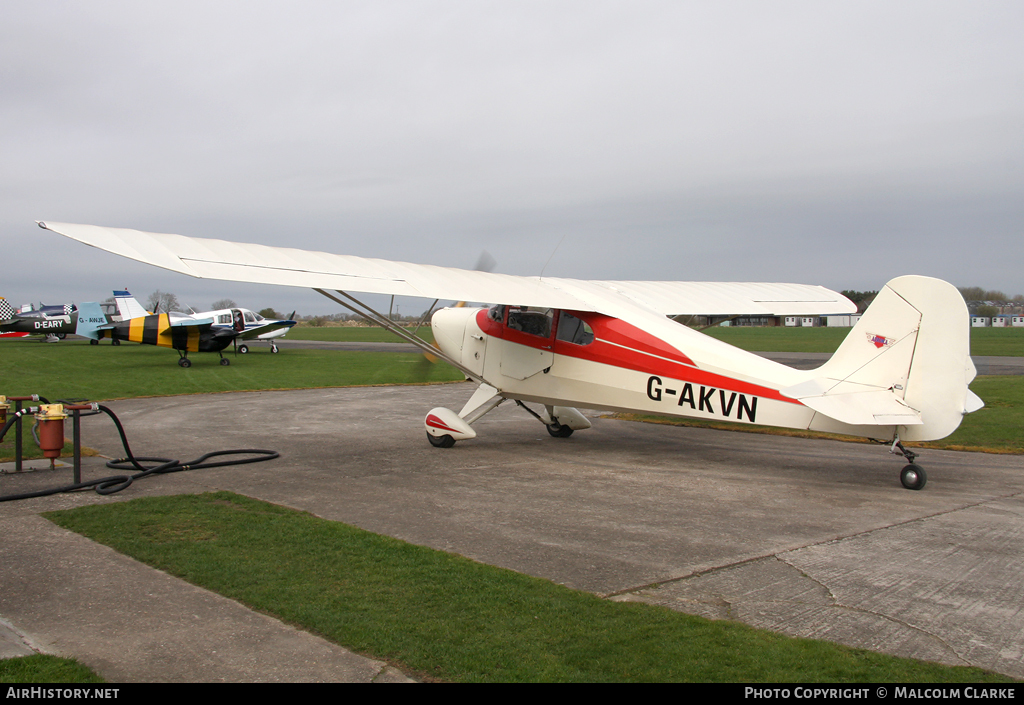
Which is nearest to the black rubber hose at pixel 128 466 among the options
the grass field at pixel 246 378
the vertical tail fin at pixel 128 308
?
the grass field at pixel 246 378

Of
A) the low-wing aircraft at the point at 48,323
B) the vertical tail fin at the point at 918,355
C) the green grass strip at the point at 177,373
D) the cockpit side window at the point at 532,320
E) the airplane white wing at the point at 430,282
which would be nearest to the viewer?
the airplane white wing at the point at 430,282

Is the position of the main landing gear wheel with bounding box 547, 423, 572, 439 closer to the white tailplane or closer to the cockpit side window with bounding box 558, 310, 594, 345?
the cockpit side window with bounding box 558, 310, 594, 345

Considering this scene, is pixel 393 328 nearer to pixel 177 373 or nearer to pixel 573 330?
pixel 573 330

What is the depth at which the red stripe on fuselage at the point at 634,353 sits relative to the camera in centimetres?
857

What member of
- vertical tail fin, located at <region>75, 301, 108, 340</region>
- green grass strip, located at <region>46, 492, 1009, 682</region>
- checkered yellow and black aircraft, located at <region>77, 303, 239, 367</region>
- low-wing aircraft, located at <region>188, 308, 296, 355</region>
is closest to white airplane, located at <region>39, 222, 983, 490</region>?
green grass strip, located at <region>46, 492, 1009, 682</region>

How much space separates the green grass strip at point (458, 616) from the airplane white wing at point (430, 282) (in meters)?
2.72

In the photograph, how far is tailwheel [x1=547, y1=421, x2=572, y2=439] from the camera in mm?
12242

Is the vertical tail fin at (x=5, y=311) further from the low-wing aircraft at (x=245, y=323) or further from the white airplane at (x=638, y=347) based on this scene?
the white airplane at (x=638, y=347)

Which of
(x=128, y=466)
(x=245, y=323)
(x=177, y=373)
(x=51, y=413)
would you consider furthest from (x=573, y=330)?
(x=245, y=323)

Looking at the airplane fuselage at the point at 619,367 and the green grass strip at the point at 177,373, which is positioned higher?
the airplane fuselage at the point at 619,367

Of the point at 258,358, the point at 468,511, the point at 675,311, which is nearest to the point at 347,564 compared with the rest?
the point at 468,511

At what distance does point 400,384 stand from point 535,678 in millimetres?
18651

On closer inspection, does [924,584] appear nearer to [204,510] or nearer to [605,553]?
[605,553]

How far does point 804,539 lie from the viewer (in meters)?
6.04
